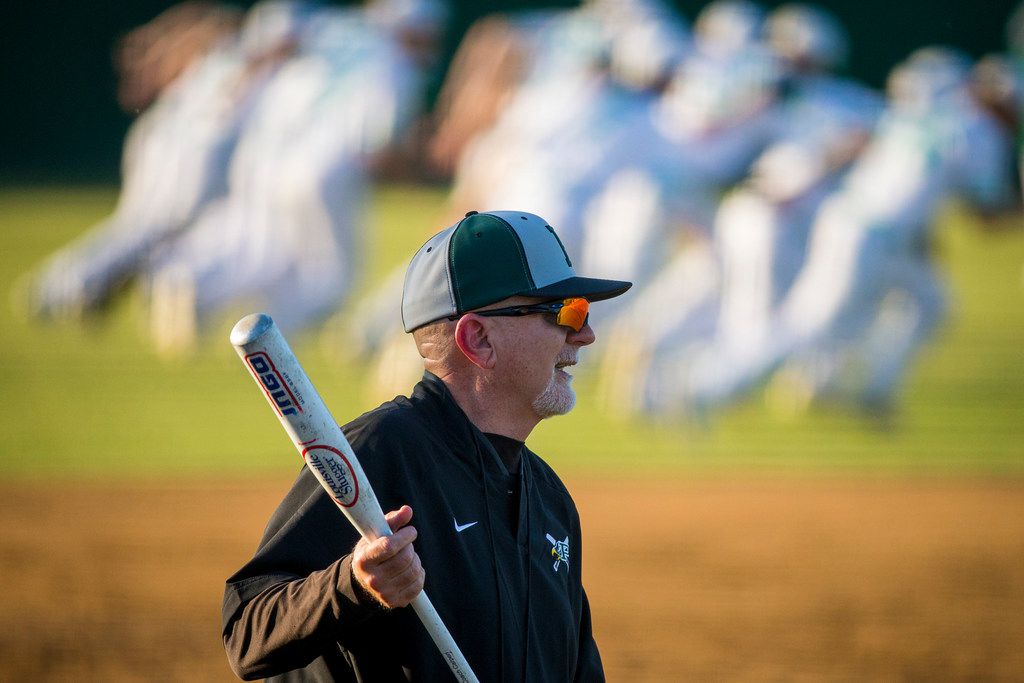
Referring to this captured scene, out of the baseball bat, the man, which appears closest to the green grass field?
the man

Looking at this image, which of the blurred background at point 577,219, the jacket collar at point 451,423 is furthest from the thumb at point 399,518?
the blurred background at point 577,219

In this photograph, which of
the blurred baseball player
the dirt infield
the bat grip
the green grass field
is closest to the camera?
the bat grip

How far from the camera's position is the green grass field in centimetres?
965

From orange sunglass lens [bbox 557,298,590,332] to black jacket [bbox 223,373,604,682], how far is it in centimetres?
22

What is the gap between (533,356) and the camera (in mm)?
1831

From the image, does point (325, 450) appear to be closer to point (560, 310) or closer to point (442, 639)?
point (442, 639)

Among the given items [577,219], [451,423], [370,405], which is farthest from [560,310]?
[370,405]

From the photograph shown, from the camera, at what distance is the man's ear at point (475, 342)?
5.89ft

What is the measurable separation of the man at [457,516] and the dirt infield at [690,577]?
3.52m

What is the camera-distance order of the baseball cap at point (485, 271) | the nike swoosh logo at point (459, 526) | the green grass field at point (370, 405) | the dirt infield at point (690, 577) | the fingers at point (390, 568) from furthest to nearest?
the green grass field at point (370, 405), the dirt infield at point (690, 577), the baseball cap at point (485, 271), the nike swoosh logo at point (459, 526), the fingers at point (390, 568)

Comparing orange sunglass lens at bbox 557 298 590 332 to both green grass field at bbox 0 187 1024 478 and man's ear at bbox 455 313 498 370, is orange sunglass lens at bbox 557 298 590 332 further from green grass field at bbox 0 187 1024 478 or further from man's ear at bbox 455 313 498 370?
green grass field at bbox 0 187 1024 478

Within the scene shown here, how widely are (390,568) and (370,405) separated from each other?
8542 mm

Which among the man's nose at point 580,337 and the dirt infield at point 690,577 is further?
the dirt infield at point 690,577

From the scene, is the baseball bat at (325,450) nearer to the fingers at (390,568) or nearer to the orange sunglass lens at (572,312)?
the fingers at (390,568)
